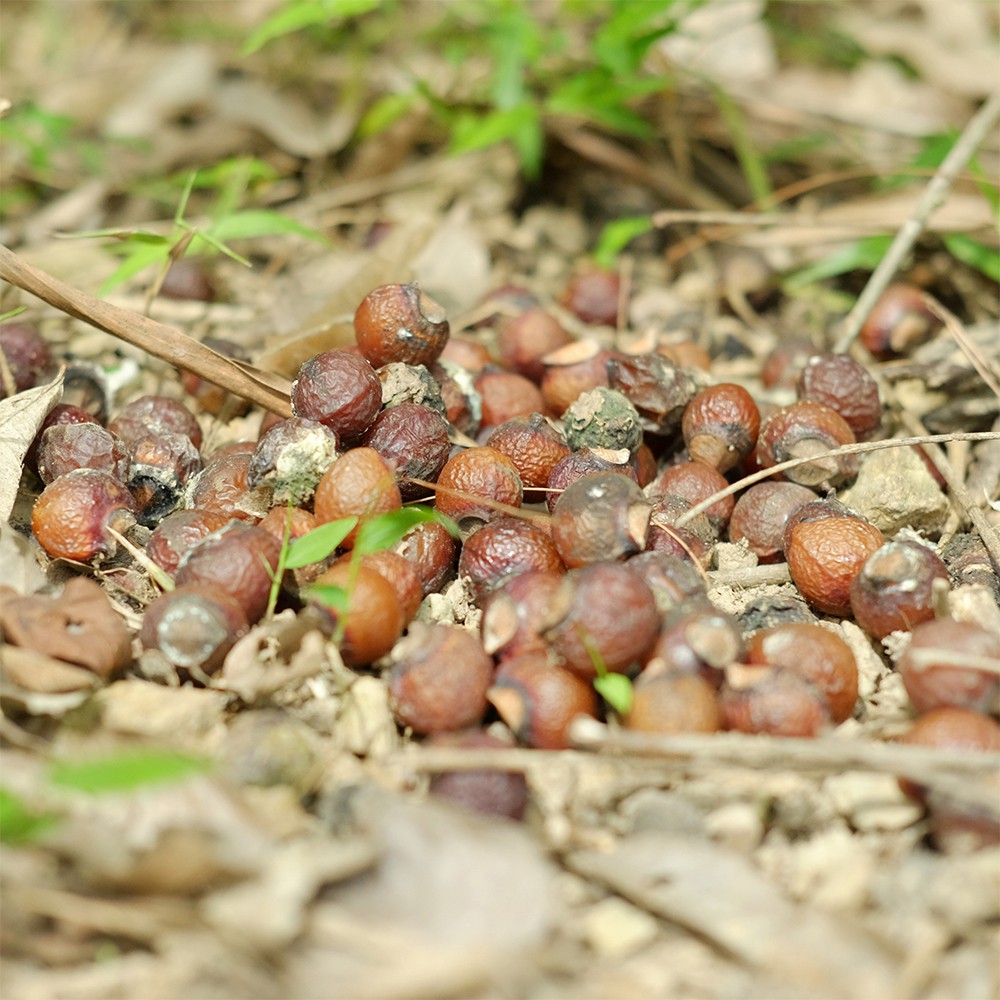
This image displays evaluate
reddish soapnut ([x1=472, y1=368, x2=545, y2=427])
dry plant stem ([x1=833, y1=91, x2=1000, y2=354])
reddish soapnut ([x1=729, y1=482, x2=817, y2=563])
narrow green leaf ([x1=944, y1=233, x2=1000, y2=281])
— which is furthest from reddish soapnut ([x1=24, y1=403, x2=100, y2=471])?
narrow green leaf ([x1=944, y1=233, x2=1000, y2=281])

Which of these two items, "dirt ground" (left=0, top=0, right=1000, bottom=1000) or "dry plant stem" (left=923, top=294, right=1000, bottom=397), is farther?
"dry plant stem" (left=923, top=294, right=1000, bottom=397)

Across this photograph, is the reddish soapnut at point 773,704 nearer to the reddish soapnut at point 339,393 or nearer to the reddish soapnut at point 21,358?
the reddish soapnut at point 339,393

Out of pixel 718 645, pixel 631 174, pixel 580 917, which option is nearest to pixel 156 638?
pixel 580 917

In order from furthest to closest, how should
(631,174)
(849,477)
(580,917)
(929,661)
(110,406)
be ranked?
1. (631,174)
2. (110,406)
3. (849,477)
4. (929,661)
5. (580,917)

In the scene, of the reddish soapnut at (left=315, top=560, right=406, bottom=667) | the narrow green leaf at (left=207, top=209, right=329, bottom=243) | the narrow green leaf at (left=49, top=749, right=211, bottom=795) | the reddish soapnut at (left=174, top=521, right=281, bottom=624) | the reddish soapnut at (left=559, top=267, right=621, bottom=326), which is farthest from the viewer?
the reddish soapnut at (left=559, top=267, right=621, bottom=326)

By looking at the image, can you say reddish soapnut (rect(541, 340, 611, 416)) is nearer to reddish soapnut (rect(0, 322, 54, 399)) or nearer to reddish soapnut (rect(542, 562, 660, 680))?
→ reddish soapnut (rect(542, 562, 660, 680))

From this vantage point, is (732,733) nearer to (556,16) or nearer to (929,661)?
(929,661)

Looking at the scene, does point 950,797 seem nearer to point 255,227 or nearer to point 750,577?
point 750,577
